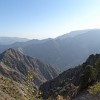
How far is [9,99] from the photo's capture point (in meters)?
47.6

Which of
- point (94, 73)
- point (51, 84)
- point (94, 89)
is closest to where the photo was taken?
point (94, 89)

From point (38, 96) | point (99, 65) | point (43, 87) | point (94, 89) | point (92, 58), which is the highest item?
point (38, 96)

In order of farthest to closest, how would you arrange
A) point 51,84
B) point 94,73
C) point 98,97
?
point 51,84, point 94,73, point 98,97

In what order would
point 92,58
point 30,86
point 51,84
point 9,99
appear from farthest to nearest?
point 51,84
point 92,58
point 9,99
point 30,86

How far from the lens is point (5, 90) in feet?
181

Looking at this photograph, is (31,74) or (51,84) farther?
(51,84)

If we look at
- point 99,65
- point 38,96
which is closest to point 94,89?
point 38,96

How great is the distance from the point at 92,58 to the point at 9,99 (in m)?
71.3

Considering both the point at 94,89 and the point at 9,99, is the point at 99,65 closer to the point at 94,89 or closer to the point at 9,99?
the point at 9,99

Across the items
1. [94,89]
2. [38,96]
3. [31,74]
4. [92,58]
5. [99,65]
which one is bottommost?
[92,58]

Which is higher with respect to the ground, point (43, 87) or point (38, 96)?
point (38, 96)

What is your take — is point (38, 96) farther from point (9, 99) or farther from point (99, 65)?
point (99, 65)

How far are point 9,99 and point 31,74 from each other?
1512 inches

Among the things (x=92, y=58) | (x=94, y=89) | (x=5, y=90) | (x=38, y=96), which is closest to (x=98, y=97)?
(x=94, y=89)
